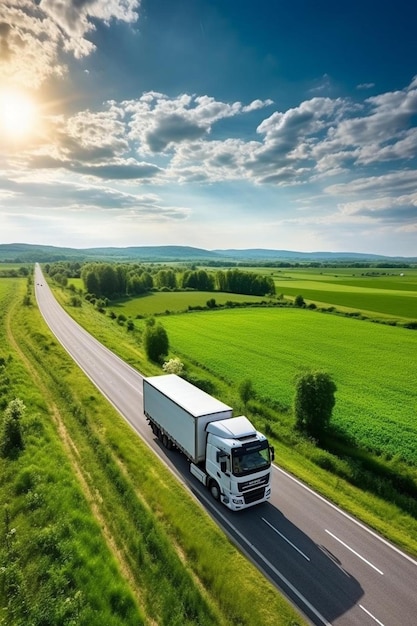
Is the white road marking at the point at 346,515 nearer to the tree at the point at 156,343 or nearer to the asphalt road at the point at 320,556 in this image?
the asphalt road at the point at 320,556

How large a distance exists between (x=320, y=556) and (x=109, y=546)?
945 cm

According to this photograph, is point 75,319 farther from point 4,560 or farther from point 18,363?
point 4,560

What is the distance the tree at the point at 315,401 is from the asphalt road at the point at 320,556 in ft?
21.5

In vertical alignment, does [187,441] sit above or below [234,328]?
above

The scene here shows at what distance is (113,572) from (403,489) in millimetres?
17723

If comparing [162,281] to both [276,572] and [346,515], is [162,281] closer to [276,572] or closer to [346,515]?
[346,515]

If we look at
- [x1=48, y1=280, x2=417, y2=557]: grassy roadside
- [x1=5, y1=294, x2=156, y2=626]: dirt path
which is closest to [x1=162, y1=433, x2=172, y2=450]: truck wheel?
[x1=5, y1=294, x2=156, y2=626]: dirt path

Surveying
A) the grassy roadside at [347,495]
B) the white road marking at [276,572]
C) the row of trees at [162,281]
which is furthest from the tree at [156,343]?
the row of trees at [162,281]

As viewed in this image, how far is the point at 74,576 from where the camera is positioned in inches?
507

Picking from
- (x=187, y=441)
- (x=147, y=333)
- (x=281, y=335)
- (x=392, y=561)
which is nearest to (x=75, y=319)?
(x=147, y=333)

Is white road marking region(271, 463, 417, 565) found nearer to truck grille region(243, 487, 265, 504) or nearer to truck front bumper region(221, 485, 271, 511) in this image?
truck front bumper region(221, 485, 271, 511)

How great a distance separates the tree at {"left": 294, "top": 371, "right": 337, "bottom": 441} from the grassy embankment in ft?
40.4

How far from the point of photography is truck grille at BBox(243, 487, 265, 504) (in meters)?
17.1

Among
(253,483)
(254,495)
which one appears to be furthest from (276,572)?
(253,483)
